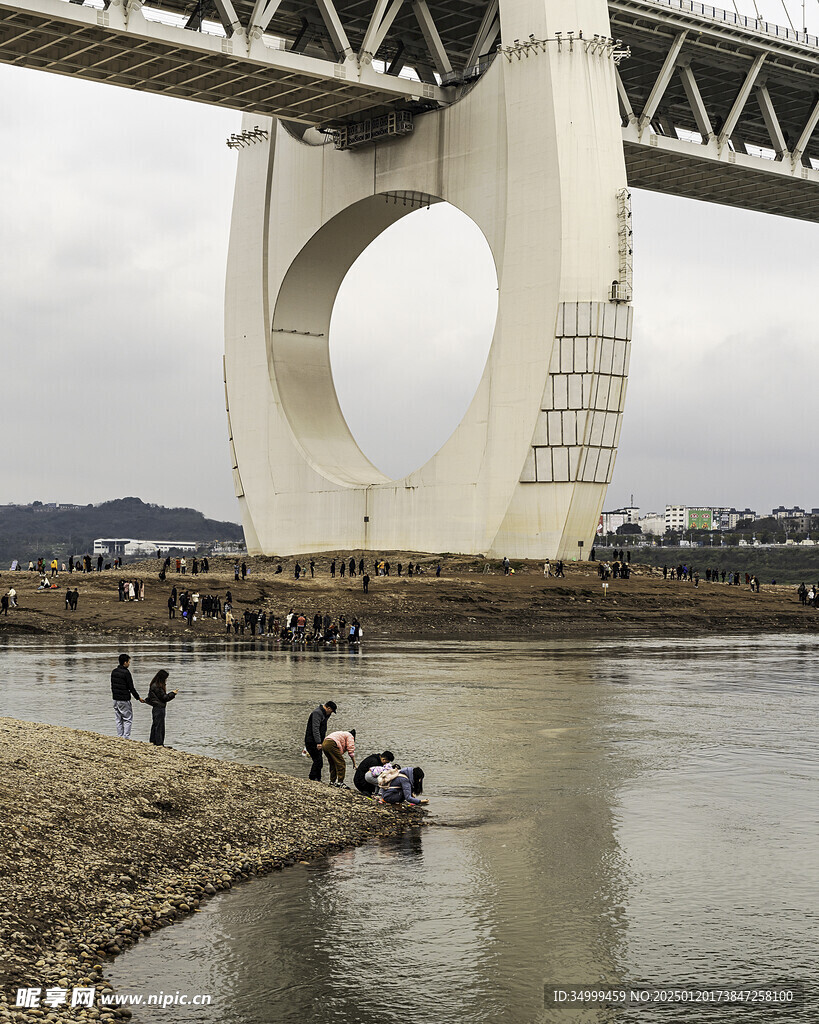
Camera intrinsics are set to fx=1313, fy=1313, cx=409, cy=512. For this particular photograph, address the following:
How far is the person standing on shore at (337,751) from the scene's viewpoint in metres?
13.1

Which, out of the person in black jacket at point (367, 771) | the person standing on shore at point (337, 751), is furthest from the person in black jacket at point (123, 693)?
the person in black jacket at point (367, 771)

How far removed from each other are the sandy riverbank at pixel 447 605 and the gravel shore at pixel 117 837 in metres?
22.3

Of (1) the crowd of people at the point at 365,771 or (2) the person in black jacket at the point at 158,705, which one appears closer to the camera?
(1) the crowd of people at the point at 365,771

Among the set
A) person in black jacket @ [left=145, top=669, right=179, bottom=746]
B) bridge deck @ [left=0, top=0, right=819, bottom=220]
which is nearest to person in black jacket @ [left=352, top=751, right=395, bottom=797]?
person in black jacket @ [left=145, top=669, right=179, bottom=746]

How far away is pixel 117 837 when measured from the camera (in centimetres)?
992

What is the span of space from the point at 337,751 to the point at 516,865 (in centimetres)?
313

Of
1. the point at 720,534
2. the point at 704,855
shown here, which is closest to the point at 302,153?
the point at 704,855

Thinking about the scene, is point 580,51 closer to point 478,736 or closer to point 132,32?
point 132,32

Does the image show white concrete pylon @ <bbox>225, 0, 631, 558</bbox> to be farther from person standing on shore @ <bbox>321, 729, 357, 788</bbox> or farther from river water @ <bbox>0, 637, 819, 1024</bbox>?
person standing on shore @ <bbox>321, 729, 357, 788</bbox>

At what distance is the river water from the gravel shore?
0.99 feet

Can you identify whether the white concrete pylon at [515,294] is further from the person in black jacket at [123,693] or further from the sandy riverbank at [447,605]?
the person in black jacket at [123,693]

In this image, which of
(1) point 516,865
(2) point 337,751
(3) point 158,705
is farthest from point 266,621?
(1) point 516,865

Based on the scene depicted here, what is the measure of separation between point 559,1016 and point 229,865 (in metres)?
3.50

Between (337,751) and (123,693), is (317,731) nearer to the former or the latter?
(337,751)
